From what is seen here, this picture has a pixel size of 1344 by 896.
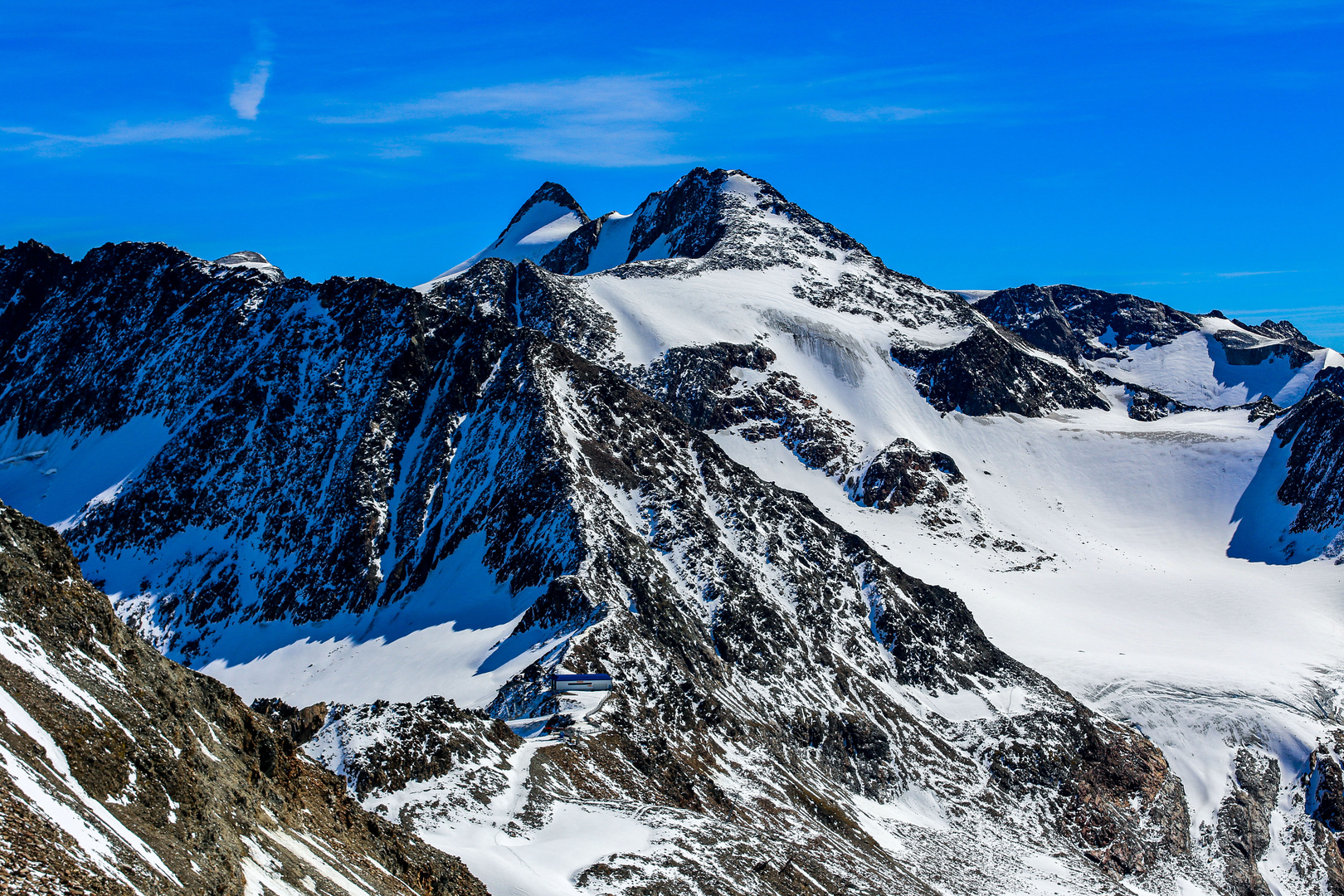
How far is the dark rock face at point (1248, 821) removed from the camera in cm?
9856

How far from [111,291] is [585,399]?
90858mm

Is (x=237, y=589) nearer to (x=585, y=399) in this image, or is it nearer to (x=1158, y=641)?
(x=585, y=399)

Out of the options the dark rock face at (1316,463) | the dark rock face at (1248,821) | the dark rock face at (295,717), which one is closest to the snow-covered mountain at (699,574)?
the dark rock face at (1248,821)

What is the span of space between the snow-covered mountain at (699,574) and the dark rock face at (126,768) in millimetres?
15179

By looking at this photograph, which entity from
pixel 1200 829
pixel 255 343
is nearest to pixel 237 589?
pixel 255 343

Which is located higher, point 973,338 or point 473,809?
point 973,338

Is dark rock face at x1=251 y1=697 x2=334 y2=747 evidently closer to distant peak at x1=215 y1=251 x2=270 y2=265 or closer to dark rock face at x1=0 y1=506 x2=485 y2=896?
dark rock face at x1=0 y1=506 x2=485 y2=896

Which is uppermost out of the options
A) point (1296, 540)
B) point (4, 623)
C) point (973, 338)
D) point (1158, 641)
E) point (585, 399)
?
point (973, 338)

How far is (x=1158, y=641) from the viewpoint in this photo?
132 meters

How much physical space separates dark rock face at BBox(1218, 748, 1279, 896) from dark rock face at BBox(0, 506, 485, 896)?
3534 inches

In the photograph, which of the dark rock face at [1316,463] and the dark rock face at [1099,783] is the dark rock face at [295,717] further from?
the dark rock face at [1316,463]

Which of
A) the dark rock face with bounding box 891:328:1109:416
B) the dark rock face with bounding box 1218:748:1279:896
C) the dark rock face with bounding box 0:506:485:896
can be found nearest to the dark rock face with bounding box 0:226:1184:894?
the dark rock face with bounding box 1218:748:1279:896

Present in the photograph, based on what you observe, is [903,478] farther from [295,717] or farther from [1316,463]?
[295,717]

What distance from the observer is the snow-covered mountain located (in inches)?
2773
